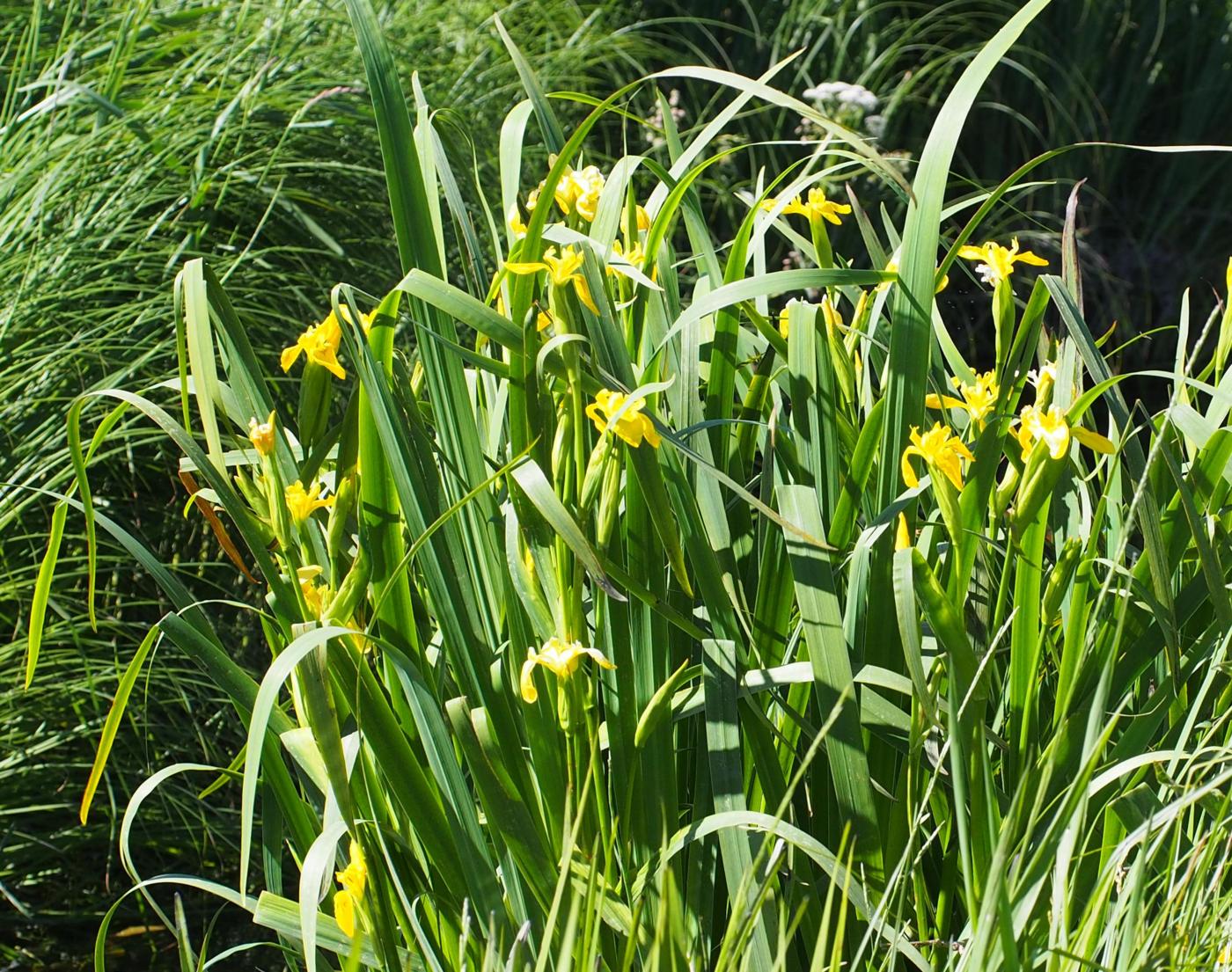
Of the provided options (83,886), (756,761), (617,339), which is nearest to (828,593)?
(756,761)

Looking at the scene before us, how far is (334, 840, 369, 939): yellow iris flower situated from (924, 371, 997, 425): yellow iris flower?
0.61 metres

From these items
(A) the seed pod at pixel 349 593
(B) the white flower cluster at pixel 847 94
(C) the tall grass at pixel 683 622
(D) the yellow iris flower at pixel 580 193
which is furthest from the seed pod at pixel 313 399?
(B) the white flower cluster at pixel 847 94

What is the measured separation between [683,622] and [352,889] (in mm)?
332

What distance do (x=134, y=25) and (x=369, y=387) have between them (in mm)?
1743

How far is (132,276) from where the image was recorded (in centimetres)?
203

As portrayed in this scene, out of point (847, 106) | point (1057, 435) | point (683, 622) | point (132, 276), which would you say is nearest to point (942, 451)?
point (1057, 435)

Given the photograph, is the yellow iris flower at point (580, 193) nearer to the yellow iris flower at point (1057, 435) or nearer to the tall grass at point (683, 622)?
the tall grass at point (683, 622)

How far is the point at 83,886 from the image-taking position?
176 centimetres

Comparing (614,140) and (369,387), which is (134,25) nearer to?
(614,140)

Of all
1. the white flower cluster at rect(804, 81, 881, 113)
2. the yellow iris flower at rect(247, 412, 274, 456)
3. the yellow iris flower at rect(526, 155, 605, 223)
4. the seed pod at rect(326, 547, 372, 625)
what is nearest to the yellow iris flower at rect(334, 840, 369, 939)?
the seed pod at rect(326, 547, 372, 625)

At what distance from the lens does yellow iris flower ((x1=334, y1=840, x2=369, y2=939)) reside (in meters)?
0.97

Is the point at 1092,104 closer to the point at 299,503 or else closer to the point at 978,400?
the point at 978,400

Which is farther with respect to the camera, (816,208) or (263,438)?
(816,208)

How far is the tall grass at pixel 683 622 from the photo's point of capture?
95 cm
